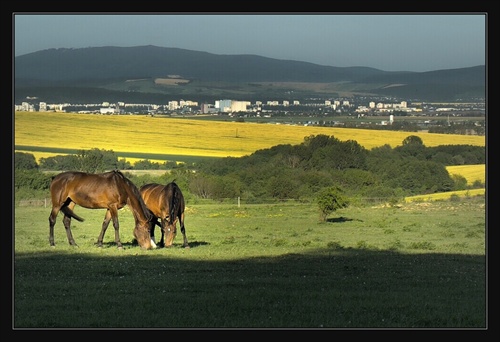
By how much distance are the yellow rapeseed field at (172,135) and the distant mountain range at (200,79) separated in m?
1.44

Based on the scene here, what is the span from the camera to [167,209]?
20.9m

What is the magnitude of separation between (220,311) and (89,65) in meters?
23.4

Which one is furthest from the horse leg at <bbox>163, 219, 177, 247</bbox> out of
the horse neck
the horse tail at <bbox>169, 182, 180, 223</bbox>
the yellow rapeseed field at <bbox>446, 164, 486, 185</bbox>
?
the yellow rapeseed field at <bbox>446, 164, 486, 185</bbox>

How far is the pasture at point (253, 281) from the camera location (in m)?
11.7

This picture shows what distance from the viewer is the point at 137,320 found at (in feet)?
37.6

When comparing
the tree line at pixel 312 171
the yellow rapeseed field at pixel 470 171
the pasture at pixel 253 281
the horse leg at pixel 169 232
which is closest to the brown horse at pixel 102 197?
the pasture at pixel 253 281

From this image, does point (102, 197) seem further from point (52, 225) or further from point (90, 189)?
point (52, 225)

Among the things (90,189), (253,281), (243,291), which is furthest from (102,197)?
(243,291)

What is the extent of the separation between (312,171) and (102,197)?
24.6 meters

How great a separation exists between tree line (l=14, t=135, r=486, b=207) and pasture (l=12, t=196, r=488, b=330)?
40.7 feet

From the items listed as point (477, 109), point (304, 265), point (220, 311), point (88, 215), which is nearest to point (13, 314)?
point (220, 311)

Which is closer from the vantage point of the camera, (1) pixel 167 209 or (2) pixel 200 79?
(1) pixel 167 209

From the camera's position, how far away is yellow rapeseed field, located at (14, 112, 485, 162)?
38844 millimetres

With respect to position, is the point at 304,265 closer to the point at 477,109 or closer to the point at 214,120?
the point at 477,109
